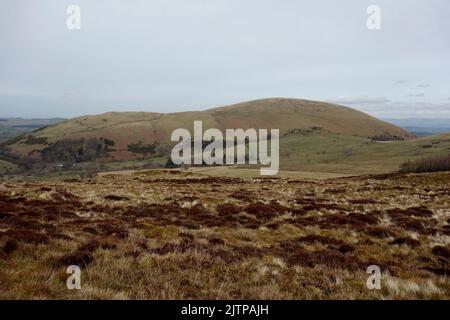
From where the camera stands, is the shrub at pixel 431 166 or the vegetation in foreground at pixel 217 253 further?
the shrub at pixel 431 166

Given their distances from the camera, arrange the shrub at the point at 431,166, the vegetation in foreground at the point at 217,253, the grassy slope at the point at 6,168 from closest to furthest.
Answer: the vegetation in foreground at the point at 217,253, the shrub at the point at 431,166, the grassy slope at the point at 6,168

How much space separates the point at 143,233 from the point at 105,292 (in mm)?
6755

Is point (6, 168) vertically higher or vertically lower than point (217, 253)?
lower

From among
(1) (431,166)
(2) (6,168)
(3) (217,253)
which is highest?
(3) (217,253)

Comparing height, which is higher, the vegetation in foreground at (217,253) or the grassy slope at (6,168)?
the vegetation in foreground at (217,253)

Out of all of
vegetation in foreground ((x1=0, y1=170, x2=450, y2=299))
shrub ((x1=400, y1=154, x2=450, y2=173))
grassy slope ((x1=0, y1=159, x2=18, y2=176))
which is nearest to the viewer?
vegetation in foreground ((x1=0, y1=170, x2=450, y2=299))

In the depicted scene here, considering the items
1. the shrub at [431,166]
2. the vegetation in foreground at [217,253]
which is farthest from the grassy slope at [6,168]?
A: the vegetation in foreground at [217,253]

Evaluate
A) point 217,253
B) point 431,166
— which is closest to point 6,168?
point 431,166

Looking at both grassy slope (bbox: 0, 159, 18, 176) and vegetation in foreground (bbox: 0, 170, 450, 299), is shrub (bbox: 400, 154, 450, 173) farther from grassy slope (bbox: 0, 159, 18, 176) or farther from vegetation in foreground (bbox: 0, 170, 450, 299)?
grassy slope (bbox: 0, 159, 18, 176)

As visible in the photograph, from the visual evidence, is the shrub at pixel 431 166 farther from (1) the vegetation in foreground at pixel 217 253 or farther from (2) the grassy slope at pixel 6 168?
(2) the grassy slope at pixel 6 168

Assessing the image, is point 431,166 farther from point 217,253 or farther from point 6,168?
point 6,168

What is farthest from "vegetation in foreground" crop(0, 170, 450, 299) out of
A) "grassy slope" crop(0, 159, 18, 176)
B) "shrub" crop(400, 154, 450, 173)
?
"grassy slope" crop(0, 159, 18, 176)

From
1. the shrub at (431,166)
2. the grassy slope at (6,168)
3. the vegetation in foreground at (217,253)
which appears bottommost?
the grassy slope at (6,168)
